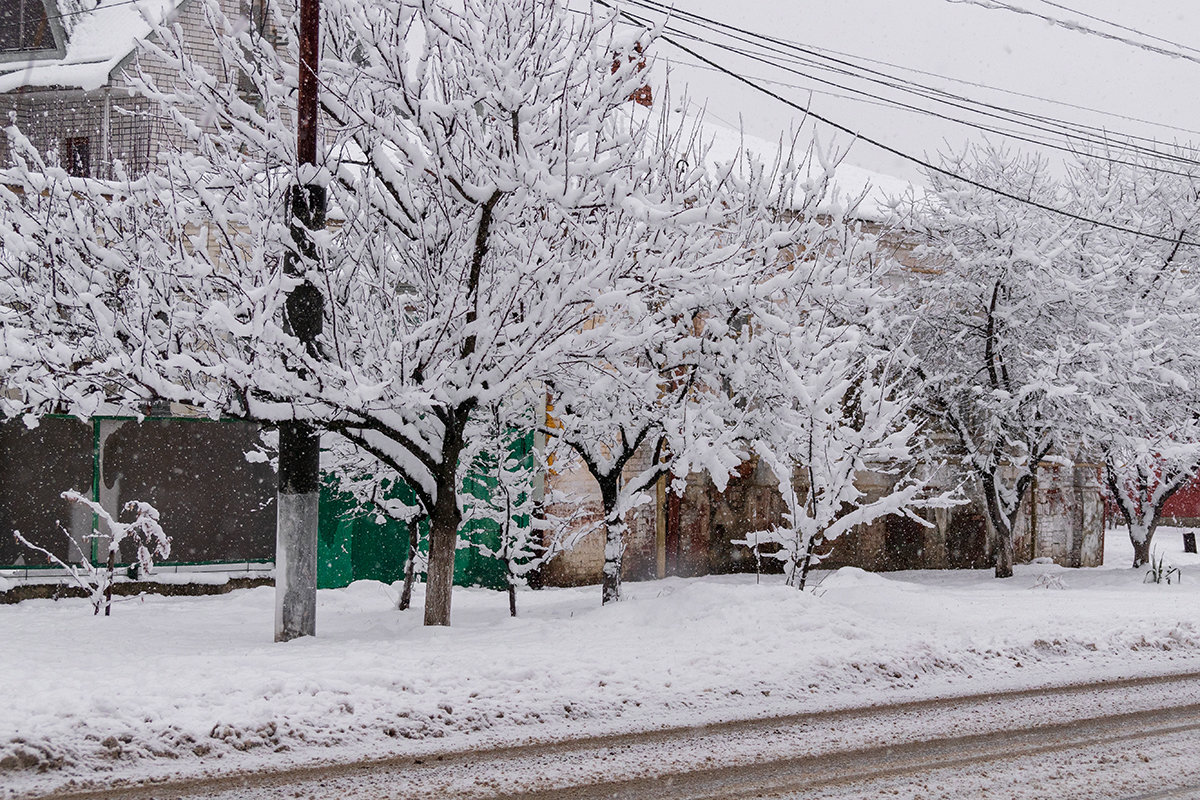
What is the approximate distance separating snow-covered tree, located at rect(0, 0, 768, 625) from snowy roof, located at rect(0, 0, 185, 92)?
1486 centimetres

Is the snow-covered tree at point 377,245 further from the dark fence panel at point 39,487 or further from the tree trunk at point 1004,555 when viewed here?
the tree trunk at point 1004,555

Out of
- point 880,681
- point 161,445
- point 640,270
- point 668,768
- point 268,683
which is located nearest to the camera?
point 668,768

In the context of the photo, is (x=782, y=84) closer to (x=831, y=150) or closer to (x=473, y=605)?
(x=831, y=150)

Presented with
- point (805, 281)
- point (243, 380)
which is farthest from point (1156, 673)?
point (243, 380)

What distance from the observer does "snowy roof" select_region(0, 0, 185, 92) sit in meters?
21.6

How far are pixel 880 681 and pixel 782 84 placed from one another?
8564 mm

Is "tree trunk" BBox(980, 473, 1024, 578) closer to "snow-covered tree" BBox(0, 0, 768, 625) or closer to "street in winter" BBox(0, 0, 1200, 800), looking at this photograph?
"street in winter" BBox(0, 0, 1200, 800)

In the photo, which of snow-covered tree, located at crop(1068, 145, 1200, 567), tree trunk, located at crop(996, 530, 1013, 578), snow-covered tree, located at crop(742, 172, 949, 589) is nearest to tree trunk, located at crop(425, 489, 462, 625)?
snow-covered tree, located at crop(742, 172, 949, 589)

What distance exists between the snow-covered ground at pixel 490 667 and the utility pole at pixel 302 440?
456 millimetres

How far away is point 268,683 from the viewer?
21.7 feet

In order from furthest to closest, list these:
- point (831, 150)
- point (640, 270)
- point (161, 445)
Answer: point (161, 445) < point (831, 150) < point (640, 270)

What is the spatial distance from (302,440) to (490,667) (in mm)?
2796

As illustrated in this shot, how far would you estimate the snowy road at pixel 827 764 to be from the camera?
5.20 metres

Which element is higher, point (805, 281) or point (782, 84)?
point (782, 84)
